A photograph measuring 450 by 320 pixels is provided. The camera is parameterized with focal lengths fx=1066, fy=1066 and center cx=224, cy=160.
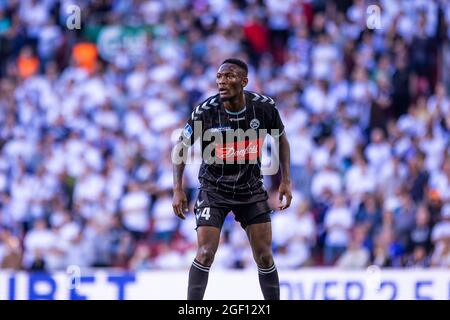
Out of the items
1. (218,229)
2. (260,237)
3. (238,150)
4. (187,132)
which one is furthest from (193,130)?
(260,237)

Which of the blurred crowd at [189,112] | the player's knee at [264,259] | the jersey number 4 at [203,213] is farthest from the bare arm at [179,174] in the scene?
the blurred crowd at [189,112]

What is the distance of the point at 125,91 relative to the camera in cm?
1828

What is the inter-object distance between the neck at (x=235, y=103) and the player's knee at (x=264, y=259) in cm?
127

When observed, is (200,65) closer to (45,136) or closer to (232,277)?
(45,136)

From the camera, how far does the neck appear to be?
9172mm

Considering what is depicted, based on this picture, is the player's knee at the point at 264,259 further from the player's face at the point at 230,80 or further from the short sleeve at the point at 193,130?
the player's face at the point at 230,80

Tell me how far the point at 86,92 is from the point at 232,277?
6.50 metres

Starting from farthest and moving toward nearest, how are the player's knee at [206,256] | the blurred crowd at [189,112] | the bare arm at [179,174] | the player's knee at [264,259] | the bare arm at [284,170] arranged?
the blurred crowd at [189,112] → the bare arm at [284,170] → the player's knee at [264,259] → the bare arm at [179,174] → the player's knee at [206,256]

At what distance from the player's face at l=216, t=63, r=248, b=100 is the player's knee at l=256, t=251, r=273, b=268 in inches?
54.3

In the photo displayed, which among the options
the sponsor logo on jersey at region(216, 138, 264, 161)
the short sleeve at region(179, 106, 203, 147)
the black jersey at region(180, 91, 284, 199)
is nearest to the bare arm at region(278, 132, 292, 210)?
the black jersey at region(180, 91, 284, 199)

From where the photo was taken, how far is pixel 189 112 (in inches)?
694

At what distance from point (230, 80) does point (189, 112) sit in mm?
8626

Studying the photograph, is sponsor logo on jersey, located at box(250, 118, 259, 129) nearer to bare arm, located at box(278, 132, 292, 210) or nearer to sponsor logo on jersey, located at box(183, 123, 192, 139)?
bare arm, located at box(278, 132, 292, 210)

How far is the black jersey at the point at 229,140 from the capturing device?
9.23 meters
